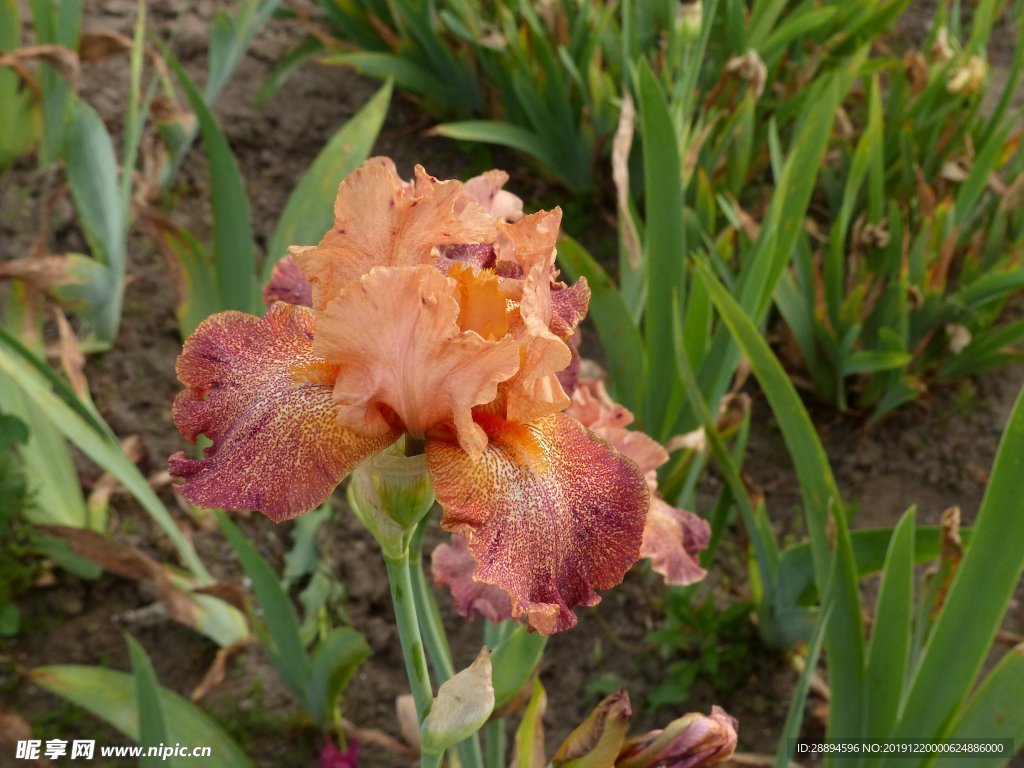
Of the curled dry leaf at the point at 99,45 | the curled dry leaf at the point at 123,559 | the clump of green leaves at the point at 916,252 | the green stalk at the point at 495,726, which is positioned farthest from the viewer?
the curled dry leaf at the point at 99,45

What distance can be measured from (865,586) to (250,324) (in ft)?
4.80

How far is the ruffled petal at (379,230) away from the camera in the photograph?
0.66 metres

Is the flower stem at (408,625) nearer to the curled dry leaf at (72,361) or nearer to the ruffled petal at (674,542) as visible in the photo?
the ruffled petal at (674,542)

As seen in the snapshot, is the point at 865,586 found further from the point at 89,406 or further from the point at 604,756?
the point at 89,406

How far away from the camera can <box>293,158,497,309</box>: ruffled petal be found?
655mm

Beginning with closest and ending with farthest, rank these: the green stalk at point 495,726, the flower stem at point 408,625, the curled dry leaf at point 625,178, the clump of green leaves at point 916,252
→ the flower stem at point 408,625, the green stalk at point 495,726, the curled dry leaf at point 625,178, the clump of green leaves at point 916,252

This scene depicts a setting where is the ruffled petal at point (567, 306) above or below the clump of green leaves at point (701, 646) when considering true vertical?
above

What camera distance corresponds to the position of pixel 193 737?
129 centimetres

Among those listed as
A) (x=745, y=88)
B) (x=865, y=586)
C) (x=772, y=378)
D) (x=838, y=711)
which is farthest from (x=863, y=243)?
(x=838, y=711)

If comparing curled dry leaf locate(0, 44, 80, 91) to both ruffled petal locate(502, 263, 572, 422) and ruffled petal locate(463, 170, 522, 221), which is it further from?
ruffled petal locate(502, 263, 572, 422)

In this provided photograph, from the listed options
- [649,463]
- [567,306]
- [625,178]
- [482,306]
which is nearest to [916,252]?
[625,178]

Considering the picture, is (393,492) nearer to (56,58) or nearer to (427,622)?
(427,622)

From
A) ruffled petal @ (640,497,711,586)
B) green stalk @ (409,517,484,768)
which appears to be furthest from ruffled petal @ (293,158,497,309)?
ruffled petal @ (640,497,711,586)

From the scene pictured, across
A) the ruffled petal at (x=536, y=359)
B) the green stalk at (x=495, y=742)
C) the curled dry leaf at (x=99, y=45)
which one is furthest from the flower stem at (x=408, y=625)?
the curled dry leaf at (x=99, y=45)
